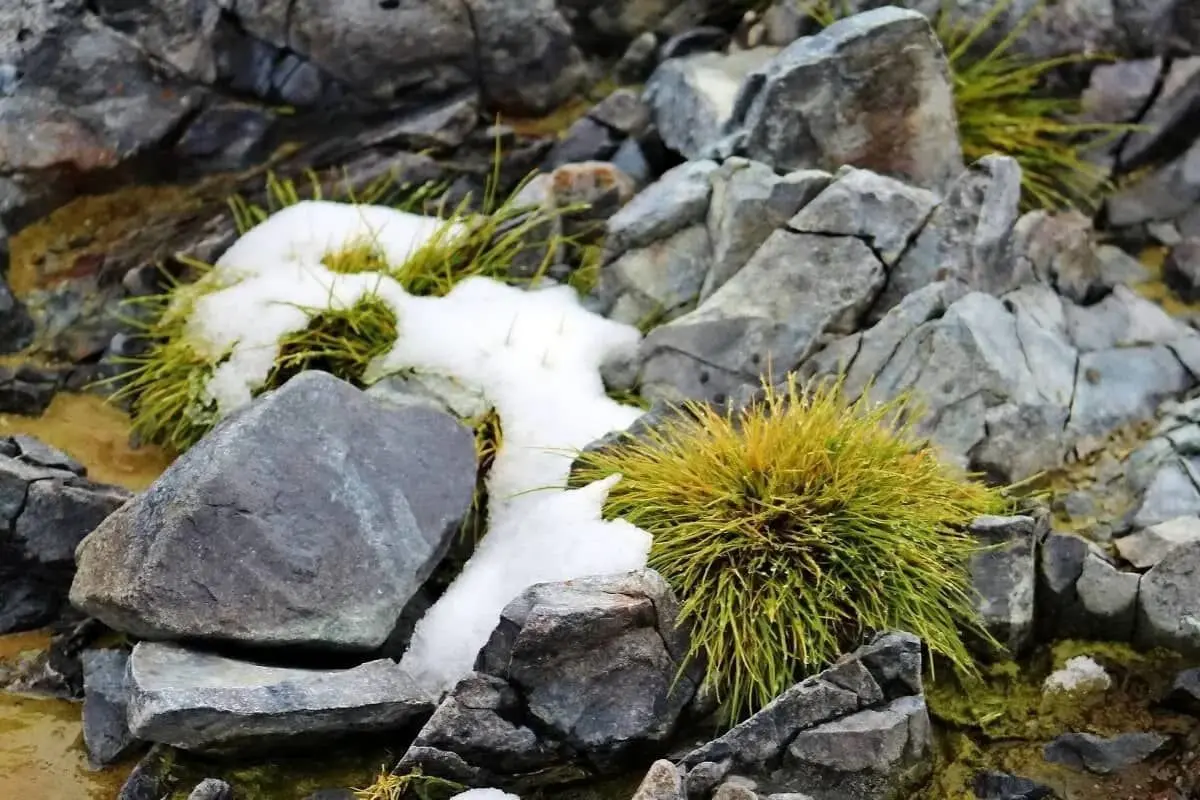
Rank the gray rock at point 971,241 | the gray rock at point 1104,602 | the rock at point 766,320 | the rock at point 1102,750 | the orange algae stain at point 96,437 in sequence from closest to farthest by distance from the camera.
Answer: the rock at point 1102,750, the gray rock at point 1104,602, the rock at point 766,320, the gray rock at point 971,241, the orange algae stain at point 96,437

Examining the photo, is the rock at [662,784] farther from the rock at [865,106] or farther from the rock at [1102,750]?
the rock at [865,106]

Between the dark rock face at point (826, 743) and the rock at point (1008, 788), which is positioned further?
the rock at point (1008, 788)

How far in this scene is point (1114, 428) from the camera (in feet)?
19.9

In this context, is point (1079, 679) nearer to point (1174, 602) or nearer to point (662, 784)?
point (1174, 602)

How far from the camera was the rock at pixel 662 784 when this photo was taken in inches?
161

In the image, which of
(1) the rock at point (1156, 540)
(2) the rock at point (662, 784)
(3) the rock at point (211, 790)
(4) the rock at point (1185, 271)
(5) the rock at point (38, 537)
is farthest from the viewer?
(4) the rock at point (1185, 271)

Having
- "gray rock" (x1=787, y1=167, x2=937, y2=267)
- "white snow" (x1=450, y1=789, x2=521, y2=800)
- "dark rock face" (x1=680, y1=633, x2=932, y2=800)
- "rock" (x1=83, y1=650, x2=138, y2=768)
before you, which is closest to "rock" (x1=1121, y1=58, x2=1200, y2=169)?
"gray rock" (x1=787, y1=167, x2=937, y2=267)

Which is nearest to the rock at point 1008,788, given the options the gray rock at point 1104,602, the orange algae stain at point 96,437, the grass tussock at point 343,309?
the gray rock at point 1104,602

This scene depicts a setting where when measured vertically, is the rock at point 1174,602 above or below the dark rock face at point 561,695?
below

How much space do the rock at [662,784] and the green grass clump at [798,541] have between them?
539 mm

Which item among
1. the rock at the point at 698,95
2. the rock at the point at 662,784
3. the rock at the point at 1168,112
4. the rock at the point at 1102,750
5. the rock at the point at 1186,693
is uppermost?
the rock at the point at 698,95

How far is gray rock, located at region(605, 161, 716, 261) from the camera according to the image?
670cm

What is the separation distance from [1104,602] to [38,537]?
4.71 meters

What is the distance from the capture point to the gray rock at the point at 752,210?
20.9ft
